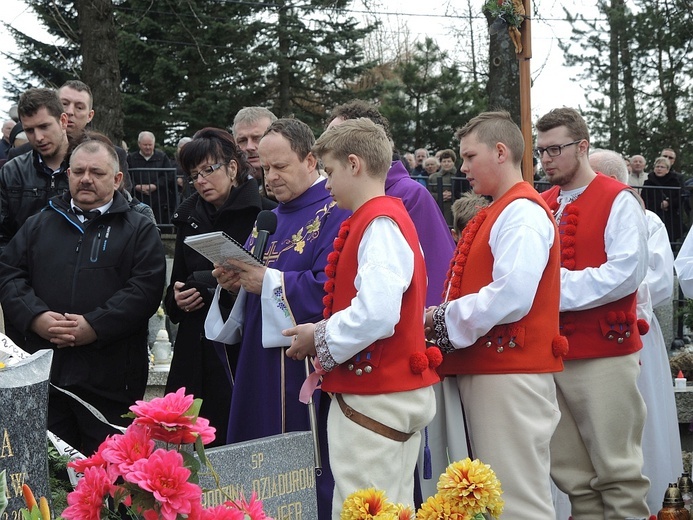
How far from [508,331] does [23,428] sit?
2168mm

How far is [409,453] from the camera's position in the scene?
4336 mm

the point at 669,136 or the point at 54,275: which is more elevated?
the point at 669,136

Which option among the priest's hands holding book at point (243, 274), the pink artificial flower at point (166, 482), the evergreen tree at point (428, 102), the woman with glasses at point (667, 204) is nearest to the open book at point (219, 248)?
the priest's hands holding book at point (243, 274)

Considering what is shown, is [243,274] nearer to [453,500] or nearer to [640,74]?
[453,500]

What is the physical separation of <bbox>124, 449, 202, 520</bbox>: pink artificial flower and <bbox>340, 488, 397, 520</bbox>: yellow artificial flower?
0.62 meters

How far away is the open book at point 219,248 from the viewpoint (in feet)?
14.4

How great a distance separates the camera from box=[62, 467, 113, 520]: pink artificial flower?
2527mm

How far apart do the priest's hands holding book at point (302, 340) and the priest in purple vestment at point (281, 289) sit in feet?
1.29

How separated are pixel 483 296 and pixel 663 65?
55.2 feet

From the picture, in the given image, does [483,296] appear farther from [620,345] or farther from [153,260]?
[153,260]

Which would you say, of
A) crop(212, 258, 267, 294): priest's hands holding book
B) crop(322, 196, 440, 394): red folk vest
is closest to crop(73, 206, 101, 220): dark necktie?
crop(212, 258, 267, 294): priest's hands holding book

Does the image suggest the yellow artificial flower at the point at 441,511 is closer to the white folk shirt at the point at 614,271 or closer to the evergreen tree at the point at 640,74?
the white folk shirt at the point at 614,271

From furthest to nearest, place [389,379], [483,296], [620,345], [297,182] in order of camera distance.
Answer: [620,345]
[297,182]
[483,296]
[389,379]

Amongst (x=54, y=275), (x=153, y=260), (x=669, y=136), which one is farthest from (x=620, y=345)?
(x=669, y=136)
